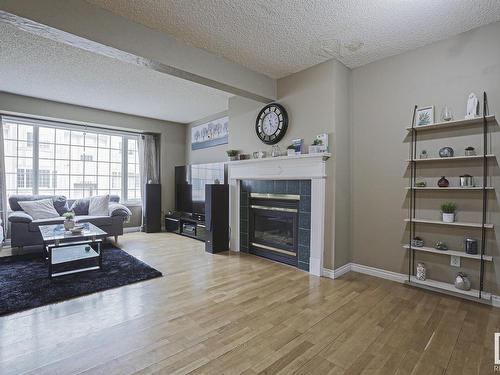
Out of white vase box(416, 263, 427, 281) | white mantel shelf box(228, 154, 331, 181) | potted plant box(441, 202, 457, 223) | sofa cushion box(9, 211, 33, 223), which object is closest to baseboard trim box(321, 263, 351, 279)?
white vase box(416, 263, 427, 281)

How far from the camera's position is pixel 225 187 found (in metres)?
4.45

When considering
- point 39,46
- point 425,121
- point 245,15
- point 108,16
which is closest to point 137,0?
point 108,16

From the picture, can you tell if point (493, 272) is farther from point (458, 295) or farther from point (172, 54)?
point (172, 54)

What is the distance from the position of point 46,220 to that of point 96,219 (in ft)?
2.36

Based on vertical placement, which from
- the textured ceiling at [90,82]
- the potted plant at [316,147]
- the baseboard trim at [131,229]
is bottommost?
the baseboard trim at [131,229]

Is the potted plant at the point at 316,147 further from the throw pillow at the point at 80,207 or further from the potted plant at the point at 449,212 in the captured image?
the throw pillow at the point at 80,207

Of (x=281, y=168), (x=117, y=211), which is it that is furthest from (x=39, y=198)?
(x=281, y=168)

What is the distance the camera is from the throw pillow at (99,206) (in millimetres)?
5082

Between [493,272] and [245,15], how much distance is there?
10.9ft

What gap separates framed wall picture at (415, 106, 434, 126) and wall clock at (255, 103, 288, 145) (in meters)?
1.56

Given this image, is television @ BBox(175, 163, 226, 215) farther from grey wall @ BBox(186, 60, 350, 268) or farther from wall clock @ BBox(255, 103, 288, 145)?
grey wall @ BBox(186, 60, 350, 268)

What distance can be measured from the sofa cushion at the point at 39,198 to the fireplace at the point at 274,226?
3.60m

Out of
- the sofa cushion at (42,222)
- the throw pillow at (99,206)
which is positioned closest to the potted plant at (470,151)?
the throw pillow at (99,206)

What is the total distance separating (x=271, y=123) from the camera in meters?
3.89
